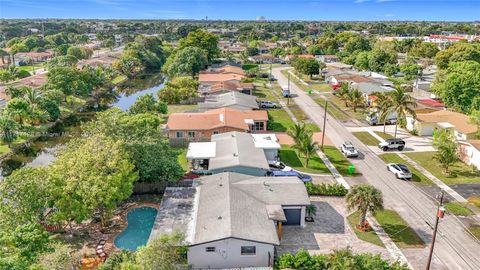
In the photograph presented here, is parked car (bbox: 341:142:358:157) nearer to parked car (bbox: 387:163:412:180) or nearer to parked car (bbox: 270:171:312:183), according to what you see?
parked car (bbox: 387:163:412:180)

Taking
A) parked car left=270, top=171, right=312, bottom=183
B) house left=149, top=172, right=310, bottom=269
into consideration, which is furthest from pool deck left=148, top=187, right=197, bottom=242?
parked car left=270, top=171, right=312, bottom=183

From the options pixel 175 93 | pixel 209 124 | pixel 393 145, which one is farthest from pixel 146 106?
pixel 393 145

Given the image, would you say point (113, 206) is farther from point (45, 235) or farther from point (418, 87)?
point (418, 87)

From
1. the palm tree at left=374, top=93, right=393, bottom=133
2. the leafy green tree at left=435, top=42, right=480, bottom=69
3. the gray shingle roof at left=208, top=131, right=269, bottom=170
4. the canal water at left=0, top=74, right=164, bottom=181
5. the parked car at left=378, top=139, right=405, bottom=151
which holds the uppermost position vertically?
the leafy green tree at left=435, top=42, right=480, bottom=69

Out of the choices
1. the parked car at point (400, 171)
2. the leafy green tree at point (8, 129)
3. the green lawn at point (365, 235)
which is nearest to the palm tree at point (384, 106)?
the parked car at point (400, 171)

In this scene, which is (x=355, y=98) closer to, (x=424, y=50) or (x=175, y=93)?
(x=175, y=93)

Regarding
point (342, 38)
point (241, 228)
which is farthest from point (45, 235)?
point (342, 38)
